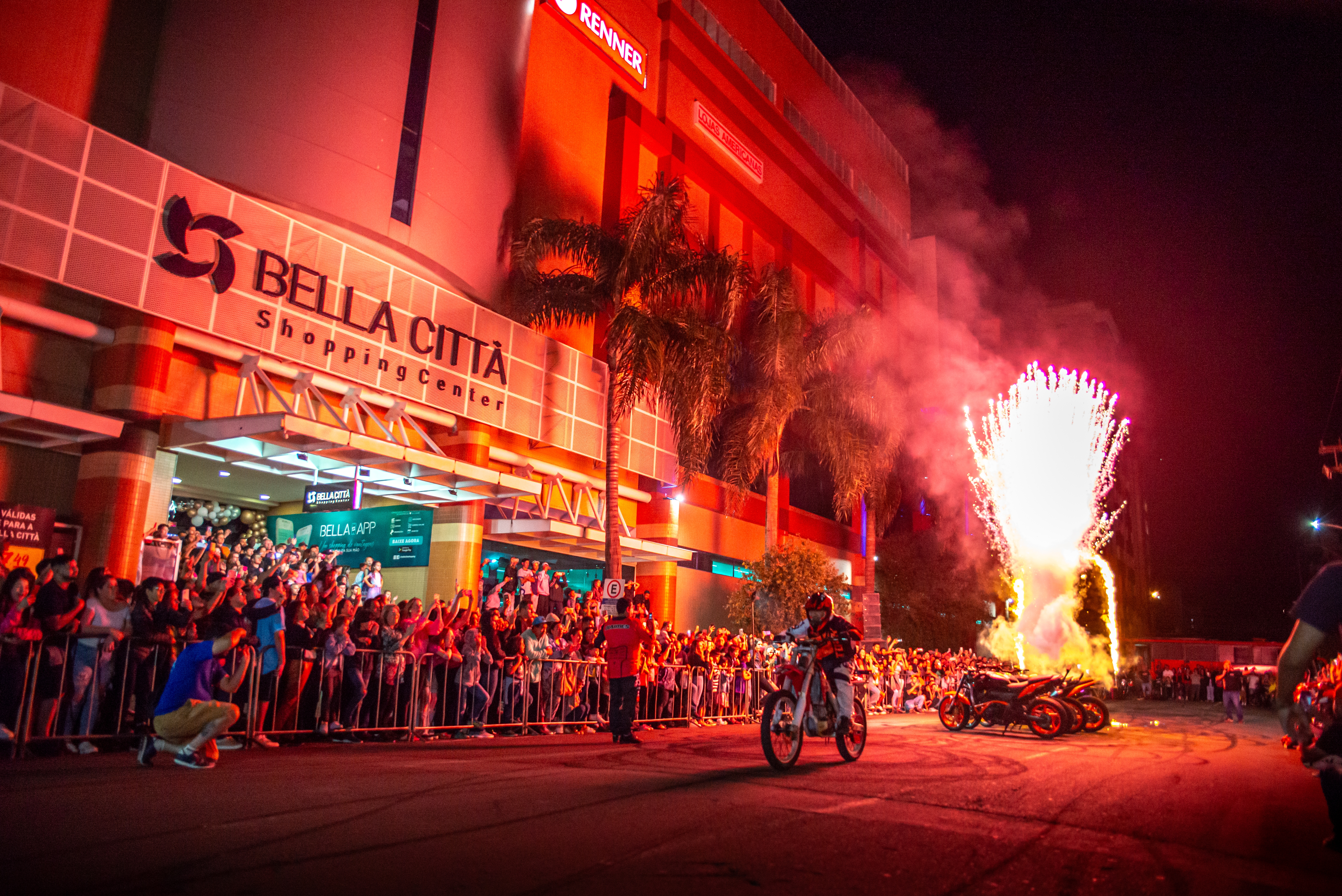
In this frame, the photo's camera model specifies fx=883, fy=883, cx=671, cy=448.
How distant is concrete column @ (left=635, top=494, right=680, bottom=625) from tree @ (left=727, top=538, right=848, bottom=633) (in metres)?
2.14

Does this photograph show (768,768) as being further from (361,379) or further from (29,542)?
(361,379)

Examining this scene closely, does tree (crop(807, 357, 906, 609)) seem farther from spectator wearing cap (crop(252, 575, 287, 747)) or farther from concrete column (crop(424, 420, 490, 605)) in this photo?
spectator wearing cap (crop(252, 575, 287, 747))

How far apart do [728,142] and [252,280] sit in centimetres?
2224

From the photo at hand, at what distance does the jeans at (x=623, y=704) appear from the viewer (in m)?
12.3

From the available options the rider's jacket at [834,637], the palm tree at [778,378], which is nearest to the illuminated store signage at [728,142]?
the palm tree at [778,378]

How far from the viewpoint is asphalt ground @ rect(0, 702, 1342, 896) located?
14.4ft

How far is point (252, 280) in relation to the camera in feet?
58.6

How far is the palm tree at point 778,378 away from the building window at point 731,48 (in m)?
13.1

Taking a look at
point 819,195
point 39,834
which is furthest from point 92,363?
point 819,195

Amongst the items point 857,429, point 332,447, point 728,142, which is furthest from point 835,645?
point 728,142

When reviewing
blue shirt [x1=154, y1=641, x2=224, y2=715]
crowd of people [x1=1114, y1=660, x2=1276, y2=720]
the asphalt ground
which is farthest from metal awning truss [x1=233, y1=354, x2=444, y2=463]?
crowd of people [x1=1114, y1=660, x2=1276, y2=720]

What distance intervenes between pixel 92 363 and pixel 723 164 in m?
24.1

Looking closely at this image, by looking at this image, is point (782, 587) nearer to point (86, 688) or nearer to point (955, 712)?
point (955, 712)

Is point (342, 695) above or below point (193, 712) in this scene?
below
